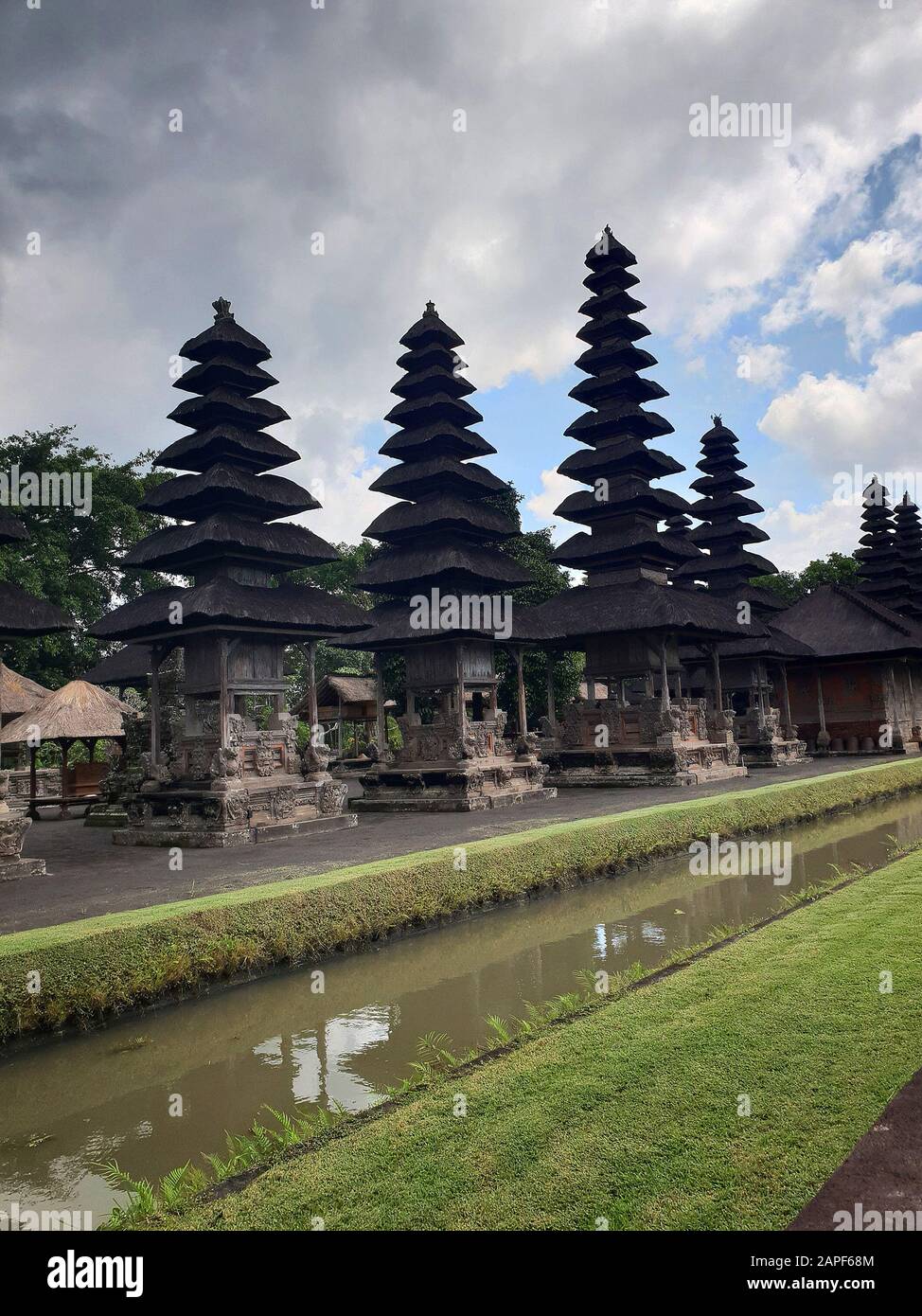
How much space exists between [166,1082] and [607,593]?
77.6ft

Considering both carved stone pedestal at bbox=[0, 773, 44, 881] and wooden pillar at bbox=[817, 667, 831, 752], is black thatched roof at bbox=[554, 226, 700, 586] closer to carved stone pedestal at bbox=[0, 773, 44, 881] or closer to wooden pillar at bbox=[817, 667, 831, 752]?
wooden pillar at bbox=[817, 667, 831, 752]

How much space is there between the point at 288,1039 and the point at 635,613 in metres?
20.7

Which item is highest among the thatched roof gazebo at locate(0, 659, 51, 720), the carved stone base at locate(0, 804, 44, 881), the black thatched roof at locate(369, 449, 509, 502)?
the black thatched roof at locate(369, 449, 509, 502)

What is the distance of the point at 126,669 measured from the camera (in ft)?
90.3

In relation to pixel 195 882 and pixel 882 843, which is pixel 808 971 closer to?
pixel 195 882

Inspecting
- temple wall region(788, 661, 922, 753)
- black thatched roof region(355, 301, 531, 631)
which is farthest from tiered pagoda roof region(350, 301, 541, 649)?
temple wall region(788, 661, 922, 753)

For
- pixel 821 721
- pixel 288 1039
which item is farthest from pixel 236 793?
pixel 821 721

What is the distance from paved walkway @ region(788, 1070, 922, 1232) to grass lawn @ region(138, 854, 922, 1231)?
5.3 inches

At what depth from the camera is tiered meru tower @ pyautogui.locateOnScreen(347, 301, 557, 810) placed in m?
22.6

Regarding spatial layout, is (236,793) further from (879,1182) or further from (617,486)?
(617,486)

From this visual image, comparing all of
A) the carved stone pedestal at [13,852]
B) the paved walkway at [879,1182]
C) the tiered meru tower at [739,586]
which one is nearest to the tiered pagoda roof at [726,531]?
the tiered meru tower at [739,586]

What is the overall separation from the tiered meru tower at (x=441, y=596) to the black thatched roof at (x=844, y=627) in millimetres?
18164

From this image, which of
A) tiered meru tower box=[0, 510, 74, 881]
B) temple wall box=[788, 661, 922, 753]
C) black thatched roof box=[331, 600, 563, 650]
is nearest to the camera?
tiered meru tower box=[0, 510, 74, 881]

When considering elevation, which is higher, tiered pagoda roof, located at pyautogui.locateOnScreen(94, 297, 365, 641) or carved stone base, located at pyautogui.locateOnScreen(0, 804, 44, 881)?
tiered pagoda roof, located at pyautogui.locateOnScreen(94, 297, 365, 641)
